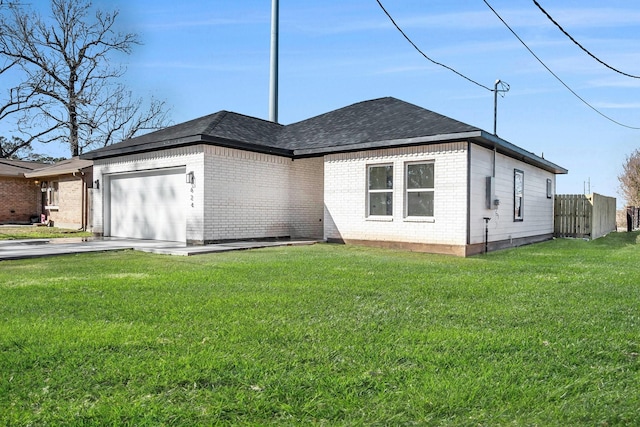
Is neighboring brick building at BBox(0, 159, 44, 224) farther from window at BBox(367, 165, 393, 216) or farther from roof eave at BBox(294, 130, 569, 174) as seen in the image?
window at BBox(367, 165, 393, 216)

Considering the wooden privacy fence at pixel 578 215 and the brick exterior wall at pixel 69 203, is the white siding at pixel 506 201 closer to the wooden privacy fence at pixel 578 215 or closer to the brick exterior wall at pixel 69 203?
the wooden privacy fence at pixel 578 215

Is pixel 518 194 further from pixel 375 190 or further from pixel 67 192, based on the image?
pixel 67 192

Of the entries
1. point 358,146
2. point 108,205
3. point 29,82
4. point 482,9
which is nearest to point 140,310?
point 358,146

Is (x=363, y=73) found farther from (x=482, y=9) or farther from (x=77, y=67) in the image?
(x=77, y=67)

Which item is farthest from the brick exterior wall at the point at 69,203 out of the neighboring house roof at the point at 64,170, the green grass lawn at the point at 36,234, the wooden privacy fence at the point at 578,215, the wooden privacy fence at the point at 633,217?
the wooden privacy fence at the point at 633,217

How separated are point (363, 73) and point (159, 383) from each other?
15.9m

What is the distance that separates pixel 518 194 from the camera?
1433 centimetres

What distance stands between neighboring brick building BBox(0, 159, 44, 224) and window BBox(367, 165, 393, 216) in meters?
20.6

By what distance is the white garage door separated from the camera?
13.3m

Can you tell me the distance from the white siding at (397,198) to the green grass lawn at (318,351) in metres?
4.64

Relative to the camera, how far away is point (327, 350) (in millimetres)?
3508

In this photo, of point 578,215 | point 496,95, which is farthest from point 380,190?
point 578,215

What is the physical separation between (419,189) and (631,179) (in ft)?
108

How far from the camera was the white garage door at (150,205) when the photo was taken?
43.5 feet
